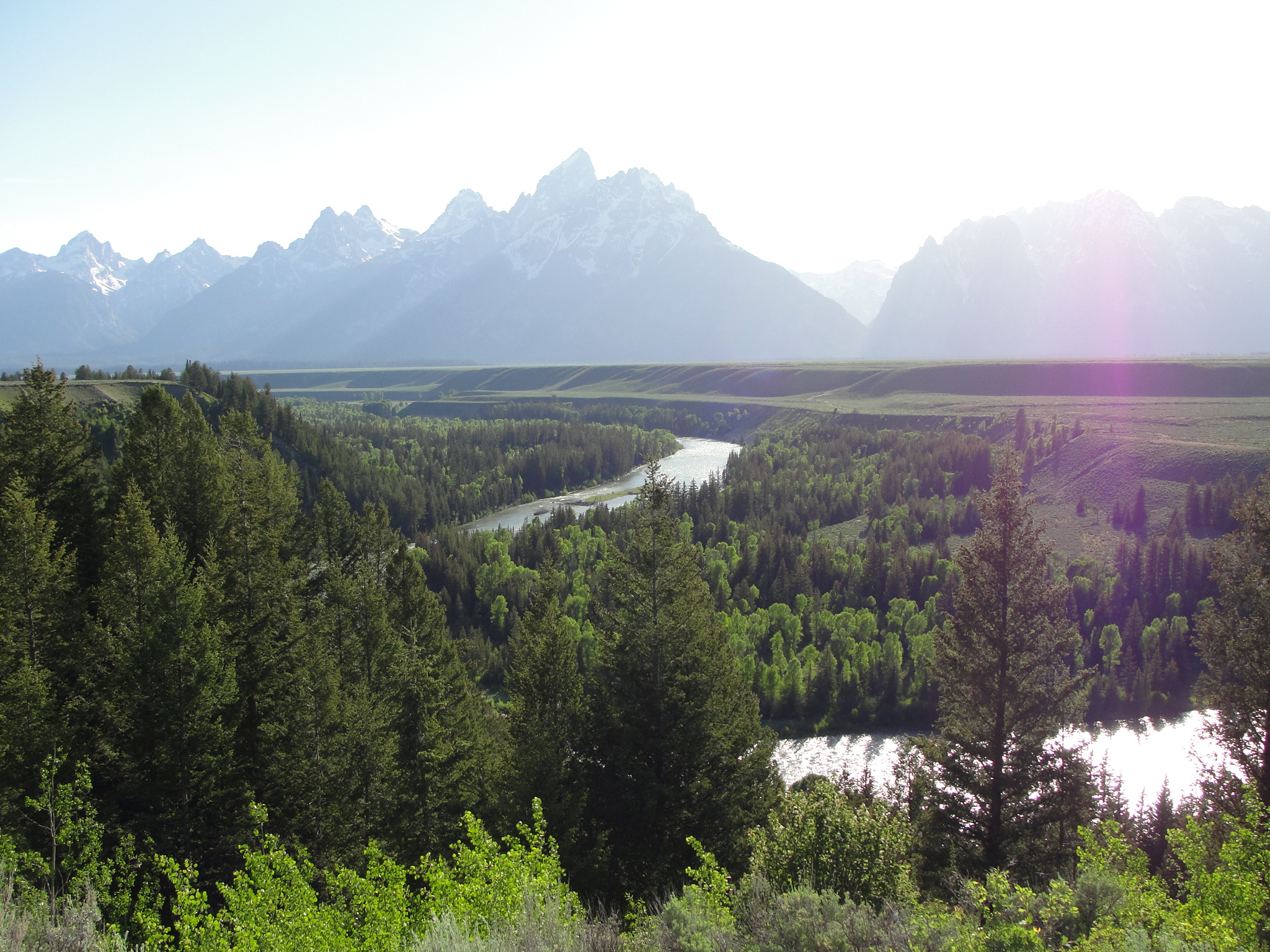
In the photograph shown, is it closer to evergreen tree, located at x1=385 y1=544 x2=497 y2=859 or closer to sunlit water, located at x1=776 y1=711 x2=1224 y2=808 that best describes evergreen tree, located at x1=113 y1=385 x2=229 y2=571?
evergreen tree, located at x1=385 y1=544 x2=497 y2=859

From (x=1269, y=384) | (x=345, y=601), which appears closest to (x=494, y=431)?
(x=345, y=601)

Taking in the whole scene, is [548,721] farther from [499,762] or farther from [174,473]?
[174,473]

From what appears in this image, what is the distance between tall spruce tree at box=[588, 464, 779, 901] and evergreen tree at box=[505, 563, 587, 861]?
1126 mm

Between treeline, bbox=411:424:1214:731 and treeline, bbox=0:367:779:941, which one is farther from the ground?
treeline, bbox=0:367:779:941

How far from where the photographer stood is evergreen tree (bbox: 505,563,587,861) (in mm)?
22953

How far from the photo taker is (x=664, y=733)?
78.4ft

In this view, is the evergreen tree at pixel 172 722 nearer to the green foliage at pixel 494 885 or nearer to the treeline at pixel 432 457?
the green foliage at pixel 494 885

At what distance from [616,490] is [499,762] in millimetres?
126118

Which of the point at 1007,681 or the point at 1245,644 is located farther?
the point at 1007,681

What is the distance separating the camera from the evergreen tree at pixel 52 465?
101ft

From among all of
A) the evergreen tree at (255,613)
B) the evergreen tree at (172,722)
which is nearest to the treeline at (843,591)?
the evergreen tree at (255,613)

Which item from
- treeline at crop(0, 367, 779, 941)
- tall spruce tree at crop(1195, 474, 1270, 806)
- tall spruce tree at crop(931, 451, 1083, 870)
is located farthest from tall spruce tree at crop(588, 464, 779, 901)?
tall spruce tree at crop(1195, 474, 1270, 806)

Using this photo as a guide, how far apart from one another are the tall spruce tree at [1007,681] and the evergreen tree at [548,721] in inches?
478

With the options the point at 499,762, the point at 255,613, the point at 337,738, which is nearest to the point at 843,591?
the point at 499,762
